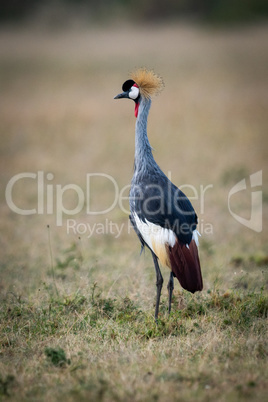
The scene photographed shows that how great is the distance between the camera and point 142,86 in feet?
16.5

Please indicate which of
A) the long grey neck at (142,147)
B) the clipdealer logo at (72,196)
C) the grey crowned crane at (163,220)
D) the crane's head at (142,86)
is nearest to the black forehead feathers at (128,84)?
the crane's head at (142,86)

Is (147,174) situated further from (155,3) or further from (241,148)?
(155,3)

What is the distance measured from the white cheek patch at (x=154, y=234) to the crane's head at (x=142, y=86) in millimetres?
1216

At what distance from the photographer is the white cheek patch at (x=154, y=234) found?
173 inches

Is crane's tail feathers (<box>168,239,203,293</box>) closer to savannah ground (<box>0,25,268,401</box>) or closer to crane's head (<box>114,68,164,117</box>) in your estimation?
savannah ground (<box>0,25,268,401</box>)

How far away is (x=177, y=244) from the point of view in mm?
4379

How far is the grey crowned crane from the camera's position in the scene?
434cm

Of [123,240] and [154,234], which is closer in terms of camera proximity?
[154,234]

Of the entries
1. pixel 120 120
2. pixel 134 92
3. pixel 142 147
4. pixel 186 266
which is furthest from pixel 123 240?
pixel 120 120

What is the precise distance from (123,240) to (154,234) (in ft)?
10.9

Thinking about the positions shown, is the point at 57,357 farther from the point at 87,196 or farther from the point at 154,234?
the point at 87,196

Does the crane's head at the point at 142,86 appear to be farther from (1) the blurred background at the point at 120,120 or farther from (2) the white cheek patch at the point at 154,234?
(1) the blurred background at the point at 120,120

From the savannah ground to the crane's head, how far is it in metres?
1.84

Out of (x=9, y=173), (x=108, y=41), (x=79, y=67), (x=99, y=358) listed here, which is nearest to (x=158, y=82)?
(x=99, y=358)
